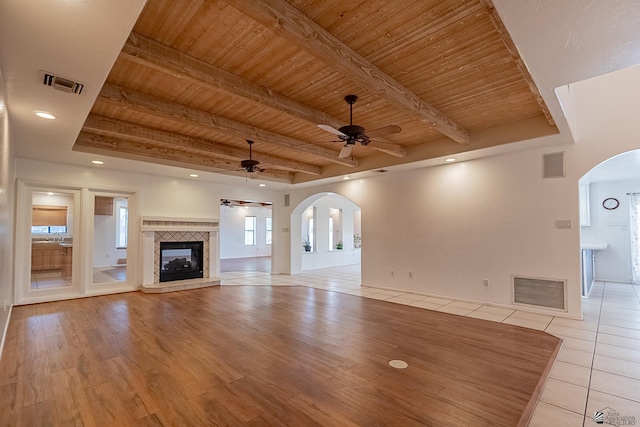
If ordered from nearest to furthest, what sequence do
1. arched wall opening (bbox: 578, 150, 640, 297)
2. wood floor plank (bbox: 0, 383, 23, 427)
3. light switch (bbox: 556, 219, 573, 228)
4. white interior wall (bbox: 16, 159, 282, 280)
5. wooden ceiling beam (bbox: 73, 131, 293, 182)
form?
wood floor plank (bbox: 0, 383, 23, 427) < light switch (bbox: 556, 219, 573, 228) < wooden ceiling beam (bbox: 73, 131, 293, 182) < white interior wall (bbox: 16, 159, 282, 280) < arched wall opening (bbox: 578, 150, 640, 297)

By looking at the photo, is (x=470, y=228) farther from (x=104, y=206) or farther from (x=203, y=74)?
(x=104, y=206)

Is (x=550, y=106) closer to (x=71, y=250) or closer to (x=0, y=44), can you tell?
(x=0, y=44)

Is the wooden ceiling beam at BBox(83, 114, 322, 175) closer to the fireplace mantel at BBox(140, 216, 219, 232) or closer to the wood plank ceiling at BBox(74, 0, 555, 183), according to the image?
the wood plank ceiling at BBox(74, 0, 555, 183)

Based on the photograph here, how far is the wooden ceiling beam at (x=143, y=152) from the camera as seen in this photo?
495 cm

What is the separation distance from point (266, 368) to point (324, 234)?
774 cm

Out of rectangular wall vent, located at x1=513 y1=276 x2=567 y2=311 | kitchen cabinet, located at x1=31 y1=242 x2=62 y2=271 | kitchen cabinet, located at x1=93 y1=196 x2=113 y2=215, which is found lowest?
rectangular wall vent, located at x1=513 y1=276 x2=567 y2=311

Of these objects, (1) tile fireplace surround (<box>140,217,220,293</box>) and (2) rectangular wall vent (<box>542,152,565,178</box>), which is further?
(1) tile fireplace surround (<box>140,217,220,293</box>)

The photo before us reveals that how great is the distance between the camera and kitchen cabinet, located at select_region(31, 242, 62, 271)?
18.5 ft

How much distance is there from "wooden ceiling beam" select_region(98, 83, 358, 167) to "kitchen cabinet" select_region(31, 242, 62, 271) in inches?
166

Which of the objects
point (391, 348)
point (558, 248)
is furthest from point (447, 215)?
point (391, 348)

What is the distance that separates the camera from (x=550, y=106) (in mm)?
3268

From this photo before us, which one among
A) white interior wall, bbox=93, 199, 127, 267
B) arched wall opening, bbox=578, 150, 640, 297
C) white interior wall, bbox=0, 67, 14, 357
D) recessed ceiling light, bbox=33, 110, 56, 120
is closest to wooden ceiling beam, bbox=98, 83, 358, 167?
recessed ceiling light, bbox=33, 110, 56, 120

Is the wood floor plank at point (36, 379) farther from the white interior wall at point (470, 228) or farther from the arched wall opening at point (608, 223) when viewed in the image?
the arched wall opening at point (608, 223)

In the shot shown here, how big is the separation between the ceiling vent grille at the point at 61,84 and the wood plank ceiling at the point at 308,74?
1.28 feet
